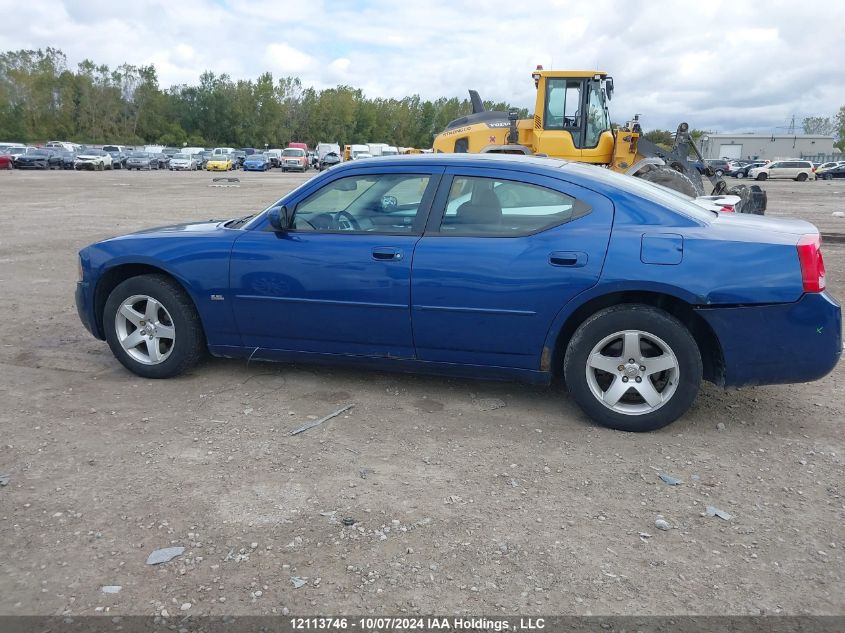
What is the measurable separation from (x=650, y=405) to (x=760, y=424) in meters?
0.77

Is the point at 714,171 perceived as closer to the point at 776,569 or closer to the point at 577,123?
the point at 577,123

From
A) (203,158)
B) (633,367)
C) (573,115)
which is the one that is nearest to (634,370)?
(633,367)

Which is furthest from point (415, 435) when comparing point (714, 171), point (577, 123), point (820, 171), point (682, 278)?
point (820, 171)

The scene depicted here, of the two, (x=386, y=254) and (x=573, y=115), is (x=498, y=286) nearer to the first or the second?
(x=386, y=254)

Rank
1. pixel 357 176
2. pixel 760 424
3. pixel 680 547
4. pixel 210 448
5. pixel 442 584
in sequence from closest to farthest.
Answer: pixel 442 584 → pixel 680 547 → pixel 210 448 → pixel 760 424 → pixel 357 176

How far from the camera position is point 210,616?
2.57 m

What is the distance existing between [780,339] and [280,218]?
3070 millimetres

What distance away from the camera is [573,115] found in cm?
1472

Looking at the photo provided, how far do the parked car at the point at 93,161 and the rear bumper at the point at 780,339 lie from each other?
52953mm

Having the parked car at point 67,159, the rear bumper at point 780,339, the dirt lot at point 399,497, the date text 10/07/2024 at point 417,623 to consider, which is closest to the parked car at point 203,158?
the parked car at point 67,159

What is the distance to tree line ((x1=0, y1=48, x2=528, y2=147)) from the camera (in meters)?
95.9

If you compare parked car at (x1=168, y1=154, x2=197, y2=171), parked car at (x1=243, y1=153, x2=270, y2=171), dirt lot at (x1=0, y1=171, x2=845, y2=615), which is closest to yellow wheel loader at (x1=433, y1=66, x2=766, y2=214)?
dirt lot at (x1=0, y1=171, x2=845, y2=615)

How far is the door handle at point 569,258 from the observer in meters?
4.11

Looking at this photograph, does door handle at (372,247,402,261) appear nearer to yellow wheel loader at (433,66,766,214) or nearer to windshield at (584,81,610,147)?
yellow wheel loader at (433,66,766,214)
